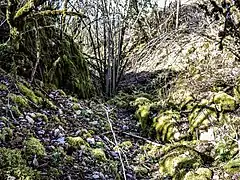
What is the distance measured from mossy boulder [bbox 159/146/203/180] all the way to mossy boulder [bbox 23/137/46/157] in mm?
1280

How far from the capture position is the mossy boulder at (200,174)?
118 inches

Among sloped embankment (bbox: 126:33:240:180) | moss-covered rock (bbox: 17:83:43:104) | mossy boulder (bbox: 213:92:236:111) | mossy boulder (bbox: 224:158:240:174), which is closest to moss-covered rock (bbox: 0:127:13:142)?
moss-covered rock (bbox: 17:83:43:104)

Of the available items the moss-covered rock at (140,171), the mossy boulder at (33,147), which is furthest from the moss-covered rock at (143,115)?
the mossy boulder at (33,147)

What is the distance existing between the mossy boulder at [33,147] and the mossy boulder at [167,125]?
79.1 inches

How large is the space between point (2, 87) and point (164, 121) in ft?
7.35

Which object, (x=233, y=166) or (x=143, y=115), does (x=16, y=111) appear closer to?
(x=233, y=166)

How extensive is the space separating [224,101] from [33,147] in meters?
→ 2.64

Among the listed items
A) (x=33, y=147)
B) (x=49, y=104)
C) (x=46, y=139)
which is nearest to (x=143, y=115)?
(x=49, y=104)

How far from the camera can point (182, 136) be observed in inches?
169

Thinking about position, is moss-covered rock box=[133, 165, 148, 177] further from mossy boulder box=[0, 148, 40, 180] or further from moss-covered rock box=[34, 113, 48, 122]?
mossy boulder box=[0, 148, 40, 180]

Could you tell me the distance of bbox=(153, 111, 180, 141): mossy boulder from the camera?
4.40 meters

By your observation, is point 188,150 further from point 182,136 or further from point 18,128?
point 18,128

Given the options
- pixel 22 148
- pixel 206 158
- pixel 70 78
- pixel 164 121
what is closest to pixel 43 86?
pixel 70 78

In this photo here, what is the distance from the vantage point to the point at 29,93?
401 cm
